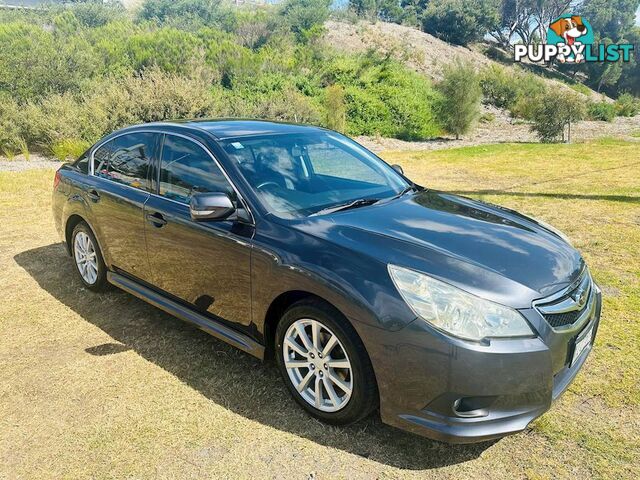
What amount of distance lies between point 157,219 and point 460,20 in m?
65.3

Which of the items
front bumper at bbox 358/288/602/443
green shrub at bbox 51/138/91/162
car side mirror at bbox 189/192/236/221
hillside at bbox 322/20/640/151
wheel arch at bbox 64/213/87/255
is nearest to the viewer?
front bumper at bbox 358/288/602/443

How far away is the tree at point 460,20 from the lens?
197 ft

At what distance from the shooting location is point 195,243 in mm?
3250

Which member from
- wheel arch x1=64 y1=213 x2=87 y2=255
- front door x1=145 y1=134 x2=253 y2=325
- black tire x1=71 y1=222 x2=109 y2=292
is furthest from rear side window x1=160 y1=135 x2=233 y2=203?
wheel arch x1=64 y1=213 x2=87 y2=255

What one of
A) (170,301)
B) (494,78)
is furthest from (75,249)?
(494,78)

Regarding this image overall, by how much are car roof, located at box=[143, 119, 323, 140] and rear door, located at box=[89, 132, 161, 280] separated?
31 centimetres

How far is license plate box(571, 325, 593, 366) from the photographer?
8.21 feet

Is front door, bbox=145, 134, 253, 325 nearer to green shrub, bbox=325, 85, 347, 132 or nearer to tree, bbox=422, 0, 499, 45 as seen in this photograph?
green shrub, bbox=325, 85, 347, 132

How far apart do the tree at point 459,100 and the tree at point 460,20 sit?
41.1 m

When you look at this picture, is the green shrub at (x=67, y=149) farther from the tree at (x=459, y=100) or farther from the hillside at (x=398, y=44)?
the hillside at (x=398, y=44)

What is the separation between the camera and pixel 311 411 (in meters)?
2.77

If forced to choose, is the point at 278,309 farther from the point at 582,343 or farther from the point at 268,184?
the point at 582,343

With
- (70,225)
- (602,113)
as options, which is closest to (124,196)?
(70,225)

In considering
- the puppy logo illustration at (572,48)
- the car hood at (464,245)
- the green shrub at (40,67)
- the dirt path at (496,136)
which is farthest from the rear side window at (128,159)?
the puppy logo illustration at (572,48)
